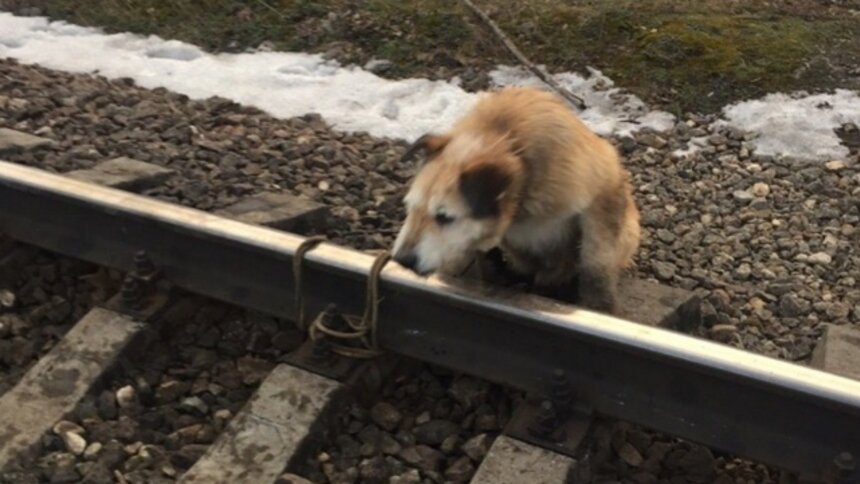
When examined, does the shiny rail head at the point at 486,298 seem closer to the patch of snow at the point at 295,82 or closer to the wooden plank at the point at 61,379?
the wooden plank at the point at 61,379

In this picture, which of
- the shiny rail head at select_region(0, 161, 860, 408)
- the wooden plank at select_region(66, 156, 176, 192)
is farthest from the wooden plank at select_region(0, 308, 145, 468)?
the wooden plank at select_region(66, 156, 176, 192)

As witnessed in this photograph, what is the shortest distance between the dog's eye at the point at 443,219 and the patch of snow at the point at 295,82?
2330mm

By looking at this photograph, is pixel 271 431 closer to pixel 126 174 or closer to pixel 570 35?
pixel 126 174

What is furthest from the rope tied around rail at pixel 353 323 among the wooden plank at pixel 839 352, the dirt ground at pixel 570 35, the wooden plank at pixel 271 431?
the dirt ground at pixel 570 35

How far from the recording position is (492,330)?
345 cm

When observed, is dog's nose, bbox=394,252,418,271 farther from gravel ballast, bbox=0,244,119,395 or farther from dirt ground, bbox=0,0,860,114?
dirt ground, bbox=0,0,860,114

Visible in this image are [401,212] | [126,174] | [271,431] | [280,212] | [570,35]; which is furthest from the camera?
[570,35]

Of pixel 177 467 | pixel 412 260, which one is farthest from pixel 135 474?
pixel 412 260

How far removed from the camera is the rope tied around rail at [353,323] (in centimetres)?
356

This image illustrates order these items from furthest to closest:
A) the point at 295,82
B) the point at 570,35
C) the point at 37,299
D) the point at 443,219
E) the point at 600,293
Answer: the point at 570,35 → the point at 295,82 → the point at 37,299 → the point at 600,293 → the point at 443,219

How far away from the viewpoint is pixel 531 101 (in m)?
3.78

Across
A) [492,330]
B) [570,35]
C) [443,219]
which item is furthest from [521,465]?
[570,35]

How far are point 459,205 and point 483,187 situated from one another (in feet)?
0.35

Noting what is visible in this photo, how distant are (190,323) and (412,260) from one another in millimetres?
1045
